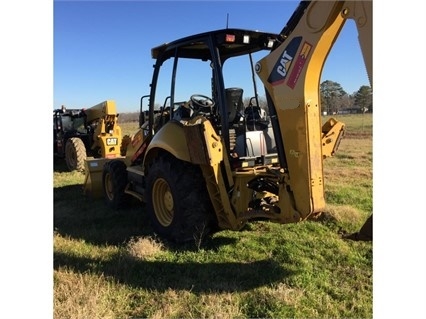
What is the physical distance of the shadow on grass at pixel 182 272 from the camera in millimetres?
3963

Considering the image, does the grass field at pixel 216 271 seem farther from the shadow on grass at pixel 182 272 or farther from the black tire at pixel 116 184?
Answer: the black tire at pixel 116 184

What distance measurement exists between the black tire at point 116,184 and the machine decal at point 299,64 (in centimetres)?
412

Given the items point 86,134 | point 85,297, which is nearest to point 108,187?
point 85,297

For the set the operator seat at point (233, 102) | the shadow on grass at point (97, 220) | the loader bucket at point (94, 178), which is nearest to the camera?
the operator seat at point (233, 102)

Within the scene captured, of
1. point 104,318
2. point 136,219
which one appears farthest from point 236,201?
point 136,219

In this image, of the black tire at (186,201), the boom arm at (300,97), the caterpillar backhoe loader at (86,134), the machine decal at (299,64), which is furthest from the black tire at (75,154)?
the machine decal at (299,64)

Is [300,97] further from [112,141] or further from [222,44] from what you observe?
[112,141]

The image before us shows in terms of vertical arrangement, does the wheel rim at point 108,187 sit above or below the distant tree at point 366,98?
below

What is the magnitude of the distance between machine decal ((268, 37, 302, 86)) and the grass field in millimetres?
1975

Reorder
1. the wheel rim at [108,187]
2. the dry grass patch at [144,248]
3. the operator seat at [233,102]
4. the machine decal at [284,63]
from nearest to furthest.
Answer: the machine decal at [284,63]
the dry grass patch at [144,248]
the operator seat at [233,102]
the wheel rim at [108,187]

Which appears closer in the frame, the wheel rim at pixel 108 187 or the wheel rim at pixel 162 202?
the wheel rim at pixel 162 202

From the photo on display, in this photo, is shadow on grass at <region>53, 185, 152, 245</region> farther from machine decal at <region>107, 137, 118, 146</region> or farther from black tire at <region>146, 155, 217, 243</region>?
machine decal at <region>107, 137, 118, 146</region>

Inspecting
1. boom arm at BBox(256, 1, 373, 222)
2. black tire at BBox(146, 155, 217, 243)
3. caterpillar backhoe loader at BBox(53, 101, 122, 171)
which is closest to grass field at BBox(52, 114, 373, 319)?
black tire at BBox(146, 155, 217, 243)

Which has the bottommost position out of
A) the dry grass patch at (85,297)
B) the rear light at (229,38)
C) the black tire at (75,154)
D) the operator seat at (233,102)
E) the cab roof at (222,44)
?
the dry grass patch at (85,297)
